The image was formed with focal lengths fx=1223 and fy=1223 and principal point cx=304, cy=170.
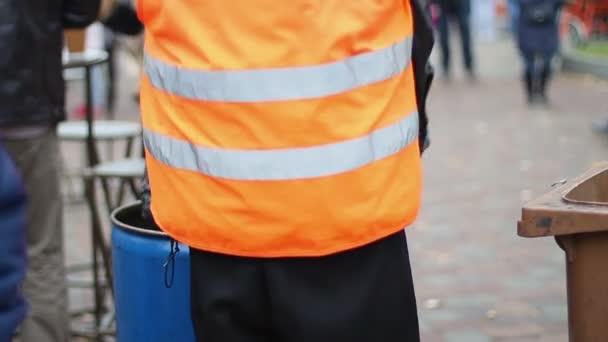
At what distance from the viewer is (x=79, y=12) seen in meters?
4.25

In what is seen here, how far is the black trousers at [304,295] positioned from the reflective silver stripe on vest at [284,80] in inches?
13.5

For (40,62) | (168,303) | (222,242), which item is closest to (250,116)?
(222,242)

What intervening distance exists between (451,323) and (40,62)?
2.25 meters

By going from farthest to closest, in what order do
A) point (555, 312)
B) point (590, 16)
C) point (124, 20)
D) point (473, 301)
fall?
point (590, 16), point (473, 301), point (555, 312), point (124, 20)

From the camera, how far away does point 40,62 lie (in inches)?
163

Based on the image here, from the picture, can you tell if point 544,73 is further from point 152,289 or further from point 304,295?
point 304,295

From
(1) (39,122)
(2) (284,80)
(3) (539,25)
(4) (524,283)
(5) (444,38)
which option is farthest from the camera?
(5) (444,38)

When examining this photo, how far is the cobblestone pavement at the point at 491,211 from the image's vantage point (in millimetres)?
5505

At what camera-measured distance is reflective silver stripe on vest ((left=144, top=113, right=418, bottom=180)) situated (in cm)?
251

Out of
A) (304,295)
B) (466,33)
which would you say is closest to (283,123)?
(304,295)

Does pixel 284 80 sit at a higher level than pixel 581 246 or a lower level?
higher

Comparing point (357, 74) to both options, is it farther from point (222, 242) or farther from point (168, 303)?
point (168, 303)

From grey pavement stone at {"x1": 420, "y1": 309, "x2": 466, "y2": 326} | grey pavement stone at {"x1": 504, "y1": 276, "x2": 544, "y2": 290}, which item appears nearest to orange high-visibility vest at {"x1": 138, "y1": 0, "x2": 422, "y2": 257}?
grey pavement stone at {"x1": 420, "y1": 309, "x2": 466, "y2": 326}

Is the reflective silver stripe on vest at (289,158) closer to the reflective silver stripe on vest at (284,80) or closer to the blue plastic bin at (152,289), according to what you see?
the reflective silver stripe on vest at (284,80)
